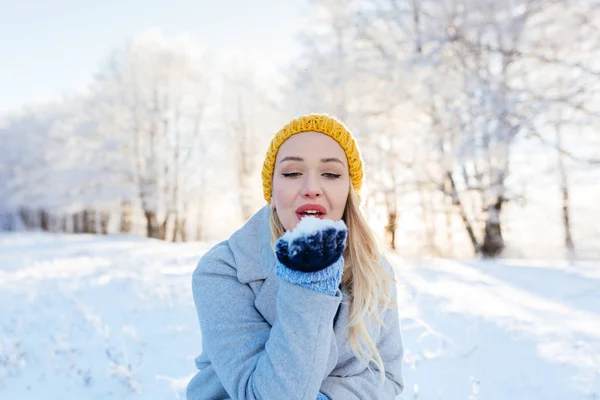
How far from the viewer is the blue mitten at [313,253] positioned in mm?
1162

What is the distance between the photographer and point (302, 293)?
1255 millimetres

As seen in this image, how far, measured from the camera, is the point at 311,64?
43.7 ft

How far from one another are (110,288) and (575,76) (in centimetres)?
978

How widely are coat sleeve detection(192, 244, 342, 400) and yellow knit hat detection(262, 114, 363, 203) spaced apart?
549 mm

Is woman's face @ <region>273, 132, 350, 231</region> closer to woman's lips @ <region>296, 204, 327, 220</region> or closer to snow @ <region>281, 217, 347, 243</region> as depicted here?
woman's lips @ <region>296, 204, 327, 220</region>

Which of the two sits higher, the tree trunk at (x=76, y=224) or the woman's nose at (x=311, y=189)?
the woman's nose at (x=311, y=189)

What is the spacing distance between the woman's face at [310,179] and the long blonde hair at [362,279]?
0.30ft

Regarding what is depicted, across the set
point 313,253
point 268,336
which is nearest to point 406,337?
point 268,336

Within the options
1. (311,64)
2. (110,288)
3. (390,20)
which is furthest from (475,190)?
(110,288)

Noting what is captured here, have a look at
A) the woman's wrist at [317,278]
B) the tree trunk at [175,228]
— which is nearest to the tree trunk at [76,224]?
the tree trunk at [175,228]

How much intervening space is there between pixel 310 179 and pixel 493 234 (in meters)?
10.6

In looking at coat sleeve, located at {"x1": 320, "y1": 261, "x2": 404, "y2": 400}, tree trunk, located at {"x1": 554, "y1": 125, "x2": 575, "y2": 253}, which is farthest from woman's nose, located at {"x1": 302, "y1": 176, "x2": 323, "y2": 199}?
tree trunk, located at {"x1": 554, "y1": 125, "x2": 575, "y2": 253}

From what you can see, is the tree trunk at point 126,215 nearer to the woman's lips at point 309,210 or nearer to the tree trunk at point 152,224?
the tree trunk at point 152,224

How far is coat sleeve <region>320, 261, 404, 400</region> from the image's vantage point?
156 cm
